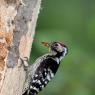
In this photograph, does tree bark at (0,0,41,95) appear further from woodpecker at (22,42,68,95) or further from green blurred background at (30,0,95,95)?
green blurred background at (30,0,95,95)

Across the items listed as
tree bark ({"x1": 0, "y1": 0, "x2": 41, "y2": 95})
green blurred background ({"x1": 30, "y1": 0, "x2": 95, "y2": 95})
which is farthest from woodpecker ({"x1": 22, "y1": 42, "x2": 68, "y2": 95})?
green blurred background ({"x1": 30, "y1": 0, "x2": 95, "y2": 95})

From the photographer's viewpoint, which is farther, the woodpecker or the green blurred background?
the green blurred background

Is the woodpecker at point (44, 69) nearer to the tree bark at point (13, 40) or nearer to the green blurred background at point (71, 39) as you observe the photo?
the tree bark at point (13, 40)

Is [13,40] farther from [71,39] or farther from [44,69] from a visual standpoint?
[71,39]

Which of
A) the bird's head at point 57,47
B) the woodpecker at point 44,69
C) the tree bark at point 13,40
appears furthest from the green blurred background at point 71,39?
the tree bark at point 13,40

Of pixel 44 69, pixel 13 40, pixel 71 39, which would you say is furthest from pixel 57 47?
pixel 71 39

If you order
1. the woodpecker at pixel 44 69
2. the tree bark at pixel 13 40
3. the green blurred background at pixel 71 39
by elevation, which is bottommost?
the green blurred background at pixel 71 39

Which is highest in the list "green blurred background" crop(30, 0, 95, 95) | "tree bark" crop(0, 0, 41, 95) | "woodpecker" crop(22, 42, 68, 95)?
"tree bark" crop(0, 0, 41, 95)
